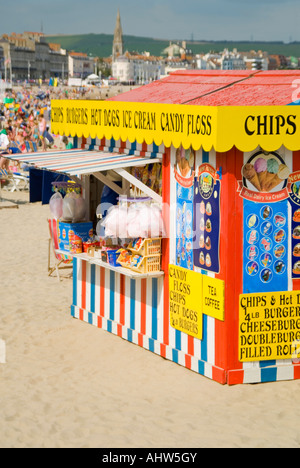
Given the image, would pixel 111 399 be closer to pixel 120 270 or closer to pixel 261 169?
pixel 120 270

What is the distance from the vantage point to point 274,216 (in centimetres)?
570

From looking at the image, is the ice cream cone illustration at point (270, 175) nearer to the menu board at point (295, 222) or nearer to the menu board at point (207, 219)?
the menu board at point (295, 222)

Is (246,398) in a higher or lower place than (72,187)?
lower

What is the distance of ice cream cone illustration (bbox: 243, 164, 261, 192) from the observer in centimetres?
554

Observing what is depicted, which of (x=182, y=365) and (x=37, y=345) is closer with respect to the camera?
(x=182, y=365)

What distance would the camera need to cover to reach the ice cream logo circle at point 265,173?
219 inches

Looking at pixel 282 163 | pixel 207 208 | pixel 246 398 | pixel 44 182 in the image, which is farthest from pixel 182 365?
pixel 44 182

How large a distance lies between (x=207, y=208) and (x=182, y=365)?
128 cm

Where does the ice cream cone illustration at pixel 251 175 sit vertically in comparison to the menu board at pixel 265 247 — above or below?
above

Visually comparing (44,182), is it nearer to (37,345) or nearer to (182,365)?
(37,345)

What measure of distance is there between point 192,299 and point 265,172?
1.11m

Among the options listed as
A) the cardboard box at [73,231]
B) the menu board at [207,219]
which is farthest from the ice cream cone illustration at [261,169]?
the cardboard box at [73,231]

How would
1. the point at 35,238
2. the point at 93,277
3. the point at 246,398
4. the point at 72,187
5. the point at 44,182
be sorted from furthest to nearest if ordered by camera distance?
1. the point at 35,238
2. the point at 44,182
3. the point at 72,187
4. the point at 93,277
5. the point at 246,398

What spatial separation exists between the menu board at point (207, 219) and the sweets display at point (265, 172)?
24 cm
